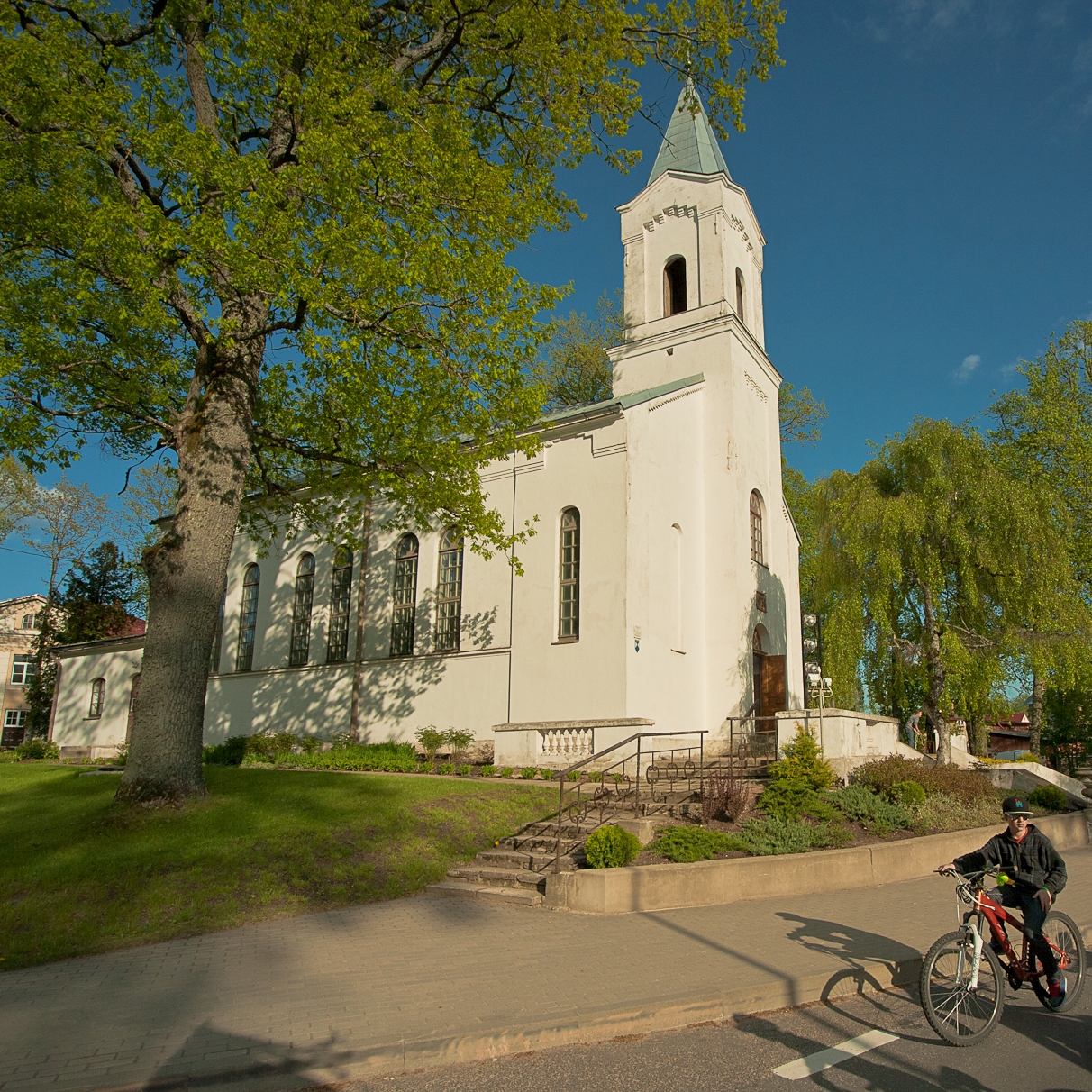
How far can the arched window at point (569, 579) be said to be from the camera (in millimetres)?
18609

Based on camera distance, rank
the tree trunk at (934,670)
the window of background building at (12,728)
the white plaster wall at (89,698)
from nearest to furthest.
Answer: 1. the tree trunk at (934,670)
2. the white plaster wall at (89,698)
3. the window of background building at (12,728)

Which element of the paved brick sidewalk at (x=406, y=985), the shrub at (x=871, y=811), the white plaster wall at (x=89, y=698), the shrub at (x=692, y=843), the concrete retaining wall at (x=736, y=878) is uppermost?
the white plaster wall at (x=89, y=698)

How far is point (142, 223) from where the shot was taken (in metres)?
10.2

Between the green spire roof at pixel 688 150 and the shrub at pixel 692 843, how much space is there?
1925 cm

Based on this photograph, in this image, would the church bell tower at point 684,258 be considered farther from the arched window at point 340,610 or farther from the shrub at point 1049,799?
the shrub at point 1049,799

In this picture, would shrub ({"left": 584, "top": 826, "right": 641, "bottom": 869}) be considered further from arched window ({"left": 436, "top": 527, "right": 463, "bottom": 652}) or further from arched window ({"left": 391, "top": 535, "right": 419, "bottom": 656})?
arched window ({"left": 391, "top": 535, "right": 419, "bottom": 656})

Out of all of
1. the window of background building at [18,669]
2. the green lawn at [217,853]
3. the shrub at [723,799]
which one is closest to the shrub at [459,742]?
the green lawn at [217,853]

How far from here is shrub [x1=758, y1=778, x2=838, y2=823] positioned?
12.1 meters

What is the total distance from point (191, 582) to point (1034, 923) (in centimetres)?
1032

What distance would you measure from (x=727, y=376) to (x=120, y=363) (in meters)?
14.5

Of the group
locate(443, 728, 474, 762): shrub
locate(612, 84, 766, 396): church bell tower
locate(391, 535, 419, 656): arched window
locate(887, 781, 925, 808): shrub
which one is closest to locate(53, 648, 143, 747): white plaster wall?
locate(391, 535, 419, 656): arched window

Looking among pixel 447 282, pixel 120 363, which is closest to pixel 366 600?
pixel 120 363

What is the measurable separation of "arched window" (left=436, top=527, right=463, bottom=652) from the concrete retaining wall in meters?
12.0

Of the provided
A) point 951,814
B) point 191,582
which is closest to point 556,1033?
point 191,582
